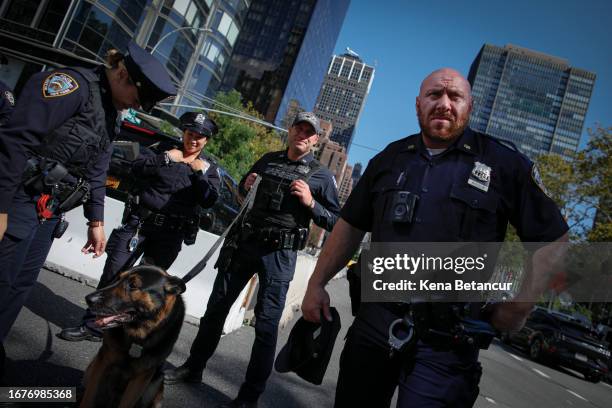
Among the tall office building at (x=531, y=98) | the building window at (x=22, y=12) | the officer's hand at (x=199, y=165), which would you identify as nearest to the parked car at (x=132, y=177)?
the officer's hand at (x=199, y=165)

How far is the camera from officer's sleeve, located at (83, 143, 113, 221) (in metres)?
2.71

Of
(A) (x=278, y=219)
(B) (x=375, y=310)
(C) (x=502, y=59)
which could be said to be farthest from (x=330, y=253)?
(C) (x=502, y=59)

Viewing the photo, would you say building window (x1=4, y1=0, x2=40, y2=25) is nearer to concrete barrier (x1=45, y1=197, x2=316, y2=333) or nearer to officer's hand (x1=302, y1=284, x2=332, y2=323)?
concrete barrier (x1=45, y1=197, x2=316, y2=333)

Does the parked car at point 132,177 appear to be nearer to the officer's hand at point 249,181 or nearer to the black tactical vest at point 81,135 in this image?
the officer's hand at point 249,181

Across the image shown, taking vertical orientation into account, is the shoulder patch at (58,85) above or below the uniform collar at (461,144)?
below

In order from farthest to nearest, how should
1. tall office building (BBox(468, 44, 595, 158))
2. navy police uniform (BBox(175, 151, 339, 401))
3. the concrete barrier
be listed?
tall office building (BBox(468, 44, 595, 158))
the concrete barrier
navy police uniform (BBox(175, 151, 339, 401))

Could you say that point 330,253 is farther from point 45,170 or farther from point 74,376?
point 74,376

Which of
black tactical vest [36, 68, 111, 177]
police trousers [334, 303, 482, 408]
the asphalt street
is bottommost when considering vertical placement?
the asphalt street

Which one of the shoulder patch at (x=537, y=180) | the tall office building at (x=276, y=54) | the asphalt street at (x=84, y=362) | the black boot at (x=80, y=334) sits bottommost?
the asphalt street at (x=84, y=362)

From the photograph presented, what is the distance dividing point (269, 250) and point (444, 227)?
169 centimetres

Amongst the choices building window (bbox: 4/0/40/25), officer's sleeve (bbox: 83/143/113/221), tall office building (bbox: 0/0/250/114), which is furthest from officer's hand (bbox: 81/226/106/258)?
building window (bbox: 4/0/40/25)

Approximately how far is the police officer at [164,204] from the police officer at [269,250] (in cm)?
69

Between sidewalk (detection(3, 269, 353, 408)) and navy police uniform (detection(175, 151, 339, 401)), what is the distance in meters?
0.34

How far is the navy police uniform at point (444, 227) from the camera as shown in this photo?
61.7 inches
